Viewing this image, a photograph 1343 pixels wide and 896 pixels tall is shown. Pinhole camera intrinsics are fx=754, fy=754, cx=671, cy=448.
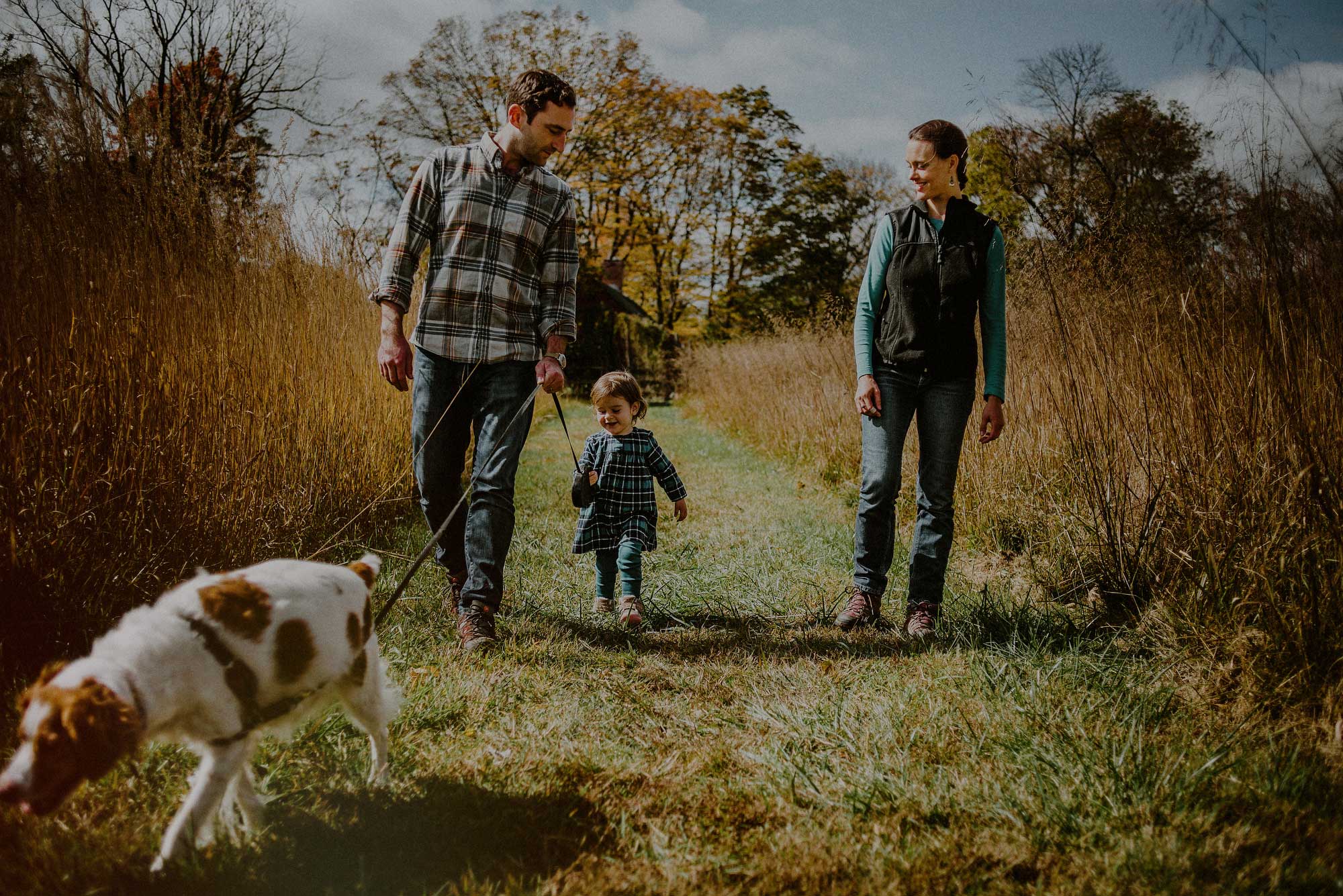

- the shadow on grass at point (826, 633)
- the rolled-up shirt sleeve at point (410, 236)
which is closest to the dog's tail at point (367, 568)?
the shadow on grass at point (826, 633)

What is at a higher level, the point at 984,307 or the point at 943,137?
the point at 943,137

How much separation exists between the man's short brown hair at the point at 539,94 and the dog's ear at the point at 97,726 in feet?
7.78

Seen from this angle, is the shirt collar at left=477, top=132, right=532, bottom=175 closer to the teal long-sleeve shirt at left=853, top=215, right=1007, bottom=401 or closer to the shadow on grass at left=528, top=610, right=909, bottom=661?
the teal long-sleeve shirt at left=853, top=215, right=1007, bottom=401

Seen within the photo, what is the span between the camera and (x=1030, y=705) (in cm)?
224

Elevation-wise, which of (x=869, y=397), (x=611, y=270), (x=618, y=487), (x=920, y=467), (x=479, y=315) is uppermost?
(x=611, y=270)

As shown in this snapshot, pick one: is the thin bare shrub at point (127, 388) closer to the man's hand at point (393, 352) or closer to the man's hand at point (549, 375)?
the man's hand at point (393, 352)

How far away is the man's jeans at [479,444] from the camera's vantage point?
115 inches

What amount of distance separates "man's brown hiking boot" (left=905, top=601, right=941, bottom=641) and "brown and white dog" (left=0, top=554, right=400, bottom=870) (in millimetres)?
2142

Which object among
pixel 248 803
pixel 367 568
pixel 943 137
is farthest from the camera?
pixel 943 137

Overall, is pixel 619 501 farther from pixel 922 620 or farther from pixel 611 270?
pixel 611 270

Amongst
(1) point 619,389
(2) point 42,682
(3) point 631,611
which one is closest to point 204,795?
(2) point 42,682

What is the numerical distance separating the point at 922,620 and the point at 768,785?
1.37m

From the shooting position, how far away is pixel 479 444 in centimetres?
299

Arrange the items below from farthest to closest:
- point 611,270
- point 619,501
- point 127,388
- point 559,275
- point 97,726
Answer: point 611,270
point 619,501
point 559,275
point 127,388
point 97,726
